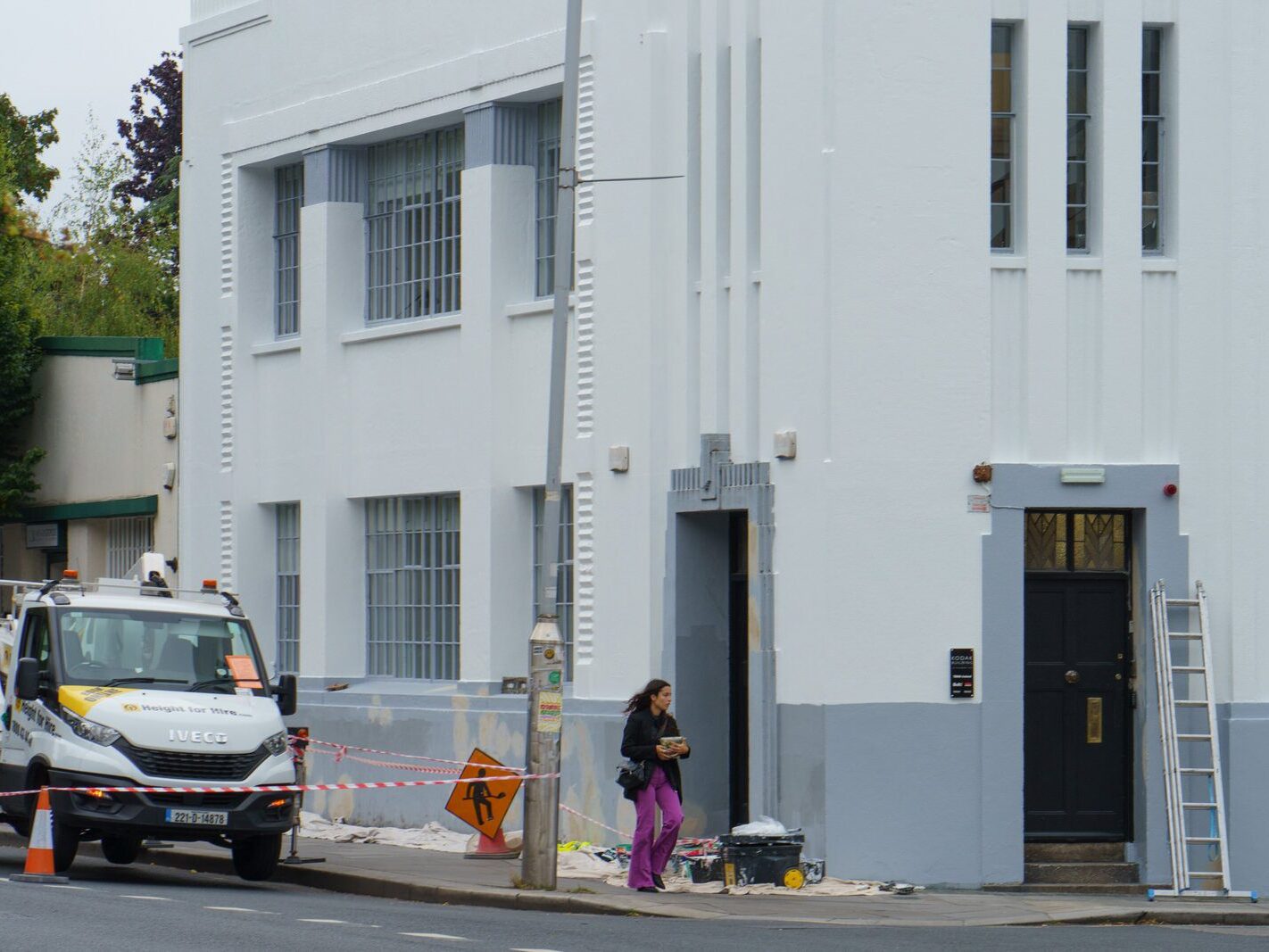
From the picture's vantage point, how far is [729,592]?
69.1 ft

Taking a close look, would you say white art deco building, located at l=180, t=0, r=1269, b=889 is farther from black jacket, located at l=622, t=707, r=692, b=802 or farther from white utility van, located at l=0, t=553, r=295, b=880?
white utility van, located at l=0, t=553, r=295, b=880

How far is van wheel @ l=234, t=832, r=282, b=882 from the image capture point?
749 inches

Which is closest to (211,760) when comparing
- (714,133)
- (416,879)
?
(416,879)

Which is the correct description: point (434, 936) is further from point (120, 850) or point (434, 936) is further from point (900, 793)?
point (120, 850)

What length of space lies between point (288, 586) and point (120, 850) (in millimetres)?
6631

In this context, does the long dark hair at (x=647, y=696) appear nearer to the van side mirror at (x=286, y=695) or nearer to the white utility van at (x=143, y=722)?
the white utility van at (x=143, y=722)

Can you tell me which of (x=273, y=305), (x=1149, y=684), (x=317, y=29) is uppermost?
(x=317, y=29)

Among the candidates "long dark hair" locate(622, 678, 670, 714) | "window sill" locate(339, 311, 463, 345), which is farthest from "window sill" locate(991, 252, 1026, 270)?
"window sill" locate(339, 311, 463, 345)

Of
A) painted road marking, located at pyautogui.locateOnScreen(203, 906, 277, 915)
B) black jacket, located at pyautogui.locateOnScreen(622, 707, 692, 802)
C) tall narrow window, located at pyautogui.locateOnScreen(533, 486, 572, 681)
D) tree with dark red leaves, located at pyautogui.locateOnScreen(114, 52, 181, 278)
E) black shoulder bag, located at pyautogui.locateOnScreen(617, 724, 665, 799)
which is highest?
tree with dark red leaves, located at pyautogui.locateOnScreen(114, 52, 181, 278)

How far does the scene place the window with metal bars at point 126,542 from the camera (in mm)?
29469

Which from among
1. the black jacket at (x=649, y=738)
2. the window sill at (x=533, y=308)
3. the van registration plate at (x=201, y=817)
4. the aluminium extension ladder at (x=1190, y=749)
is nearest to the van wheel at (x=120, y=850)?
the van registration plate at (x=201, y=817)

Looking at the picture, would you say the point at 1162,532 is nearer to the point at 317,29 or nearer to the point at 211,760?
the point at 211,760

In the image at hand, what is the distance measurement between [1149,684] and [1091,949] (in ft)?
15.6

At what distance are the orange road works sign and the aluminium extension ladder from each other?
17.2 feet
